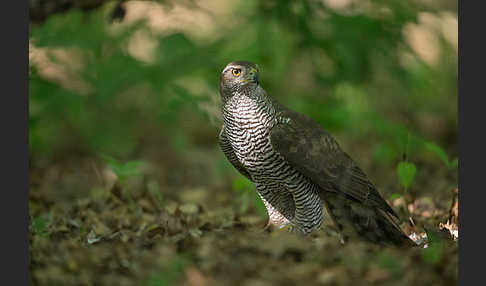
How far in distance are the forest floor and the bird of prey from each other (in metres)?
0.26

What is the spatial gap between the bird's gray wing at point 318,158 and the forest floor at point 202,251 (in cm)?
38

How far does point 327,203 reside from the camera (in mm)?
4102

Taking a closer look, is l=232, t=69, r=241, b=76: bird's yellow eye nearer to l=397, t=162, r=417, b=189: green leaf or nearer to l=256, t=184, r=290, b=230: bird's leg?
l=256, t=184, r=290, b=230: bird's leg

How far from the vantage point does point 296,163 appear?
3.82 meters

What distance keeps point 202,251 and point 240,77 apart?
4.12 feet

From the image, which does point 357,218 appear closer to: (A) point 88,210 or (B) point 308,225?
(B) point 308,225

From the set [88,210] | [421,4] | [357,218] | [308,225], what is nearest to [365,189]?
[357,218]

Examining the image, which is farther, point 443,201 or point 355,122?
point 355,122

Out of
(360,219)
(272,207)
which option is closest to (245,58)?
(272,207)

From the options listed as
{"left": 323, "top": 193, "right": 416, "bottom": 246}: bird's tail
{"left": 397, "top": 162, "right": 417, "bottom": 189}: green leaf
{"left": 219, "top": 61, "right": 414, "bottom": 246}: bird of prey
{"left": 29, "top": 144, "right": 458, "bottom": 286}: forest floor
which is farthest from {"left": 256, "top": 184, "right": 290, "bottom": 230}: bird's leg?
{"left": 397, "top": 162, "right": 417, "bottom": 189}: green leaf

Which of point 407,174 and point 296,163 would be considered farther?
point 407,174

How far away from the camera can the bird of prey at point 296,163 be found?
380cm

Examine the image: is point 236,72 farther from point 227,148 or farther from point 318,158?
point 318,158

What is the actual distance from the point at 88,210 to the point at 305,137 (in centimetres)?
237
